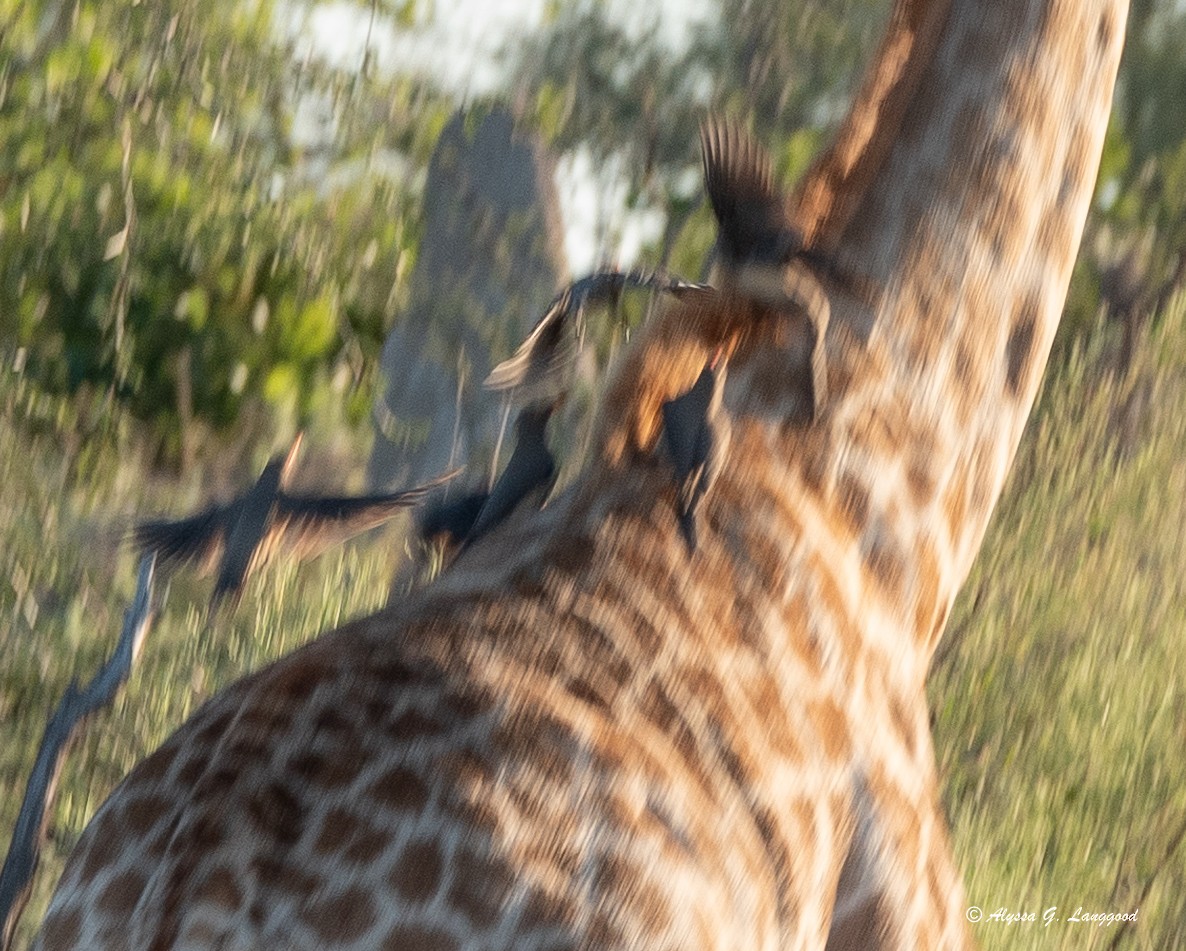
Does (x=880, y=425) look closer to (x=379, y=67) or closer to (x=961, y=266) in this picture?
(x=961, y=266)

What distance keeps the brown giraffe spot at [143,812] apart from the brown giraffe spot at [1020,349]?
1.44 metres

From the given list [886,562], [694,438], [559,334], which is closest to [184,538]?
[559,334]

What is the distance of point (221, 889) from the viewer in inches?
54.2

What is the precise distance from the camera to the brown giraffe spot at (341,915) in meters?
1.38

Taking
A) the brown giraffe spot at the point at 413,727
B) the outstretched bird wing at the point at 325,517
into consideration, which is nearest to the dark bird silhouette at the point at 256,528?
the outstretched bird wing at the point at 325,517

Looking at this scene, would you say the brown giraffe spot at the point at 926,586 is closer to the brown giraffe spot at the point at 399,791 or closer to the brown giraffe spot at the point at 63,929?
the brown giraffe spot at the point at 399,791

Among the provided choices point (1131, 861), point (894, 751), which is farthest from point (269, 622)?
point (1131, 861)

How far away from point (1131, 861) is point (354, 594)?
2.10 metres

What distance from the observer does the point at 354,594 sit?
3.52m

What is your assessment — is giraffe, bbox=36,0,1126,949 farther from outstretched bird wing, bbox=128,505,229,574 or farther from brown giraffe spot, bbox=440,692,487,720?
outstretched bird wing, bbox=128,505,229,574

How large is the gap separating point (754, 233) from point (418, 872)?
937 millimetres

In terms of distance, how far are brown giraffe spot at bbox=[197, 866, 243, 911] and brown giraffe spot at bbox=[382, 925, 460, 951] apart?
0.42ft

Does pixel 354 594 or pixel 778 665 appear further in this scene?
pixel 354 594

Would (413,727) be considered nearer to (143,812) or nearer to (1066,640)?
(143,812)
